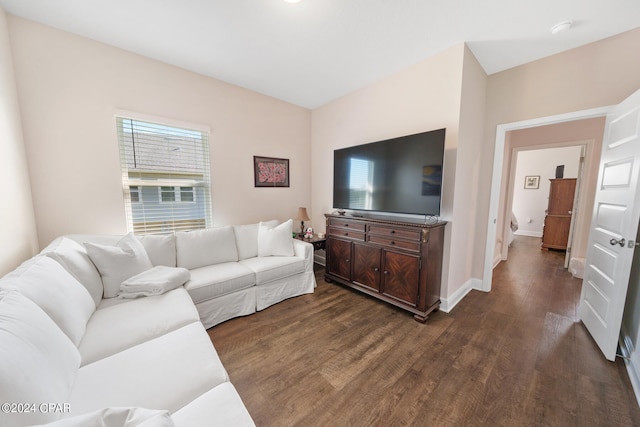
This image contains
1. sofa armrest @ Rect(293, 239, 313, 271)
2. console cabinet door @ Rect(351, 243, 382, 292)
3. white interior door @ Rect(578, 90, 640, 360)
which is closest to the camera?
white interior door @ Rect(578, 90, 640, 360)

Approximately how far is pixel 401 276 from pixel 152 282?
2.25 metres

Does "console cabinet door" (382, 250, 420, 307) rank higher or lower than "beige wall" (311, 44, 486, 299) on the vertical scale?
lower

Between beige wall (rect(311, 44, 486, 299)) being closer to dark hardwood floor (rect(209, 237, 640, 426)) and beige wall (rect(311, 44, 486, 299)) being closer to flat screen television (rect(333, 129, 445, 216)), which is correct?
flat screen television (rect(333, 129, 445, 216))

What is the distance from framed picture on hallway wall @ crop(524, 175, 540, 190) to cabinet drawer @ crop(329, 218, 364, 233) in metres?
6.21

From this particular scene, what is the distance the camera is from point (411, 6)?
5.48ft

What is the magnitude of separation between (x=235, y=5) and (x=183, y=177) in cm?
181

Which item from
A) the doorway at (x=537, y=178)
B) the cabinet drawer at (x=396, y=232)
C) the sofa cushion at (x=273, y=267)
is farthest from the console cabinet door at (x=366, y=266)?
the doorway at (x=537, y=178)

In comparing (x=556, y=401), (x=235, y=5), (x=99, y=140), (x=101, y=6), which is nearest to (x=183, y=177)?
(x=99, y=140)

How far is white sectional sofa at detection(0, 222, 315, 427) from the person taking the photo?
0.74 meters

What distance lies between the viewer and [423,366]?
1.65 m

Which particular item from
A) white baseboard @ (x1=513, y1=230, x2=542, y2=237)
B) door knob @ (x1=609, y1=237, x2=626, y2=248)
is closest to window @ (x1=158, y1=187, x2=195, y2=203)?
door knob @ (x1=609, y1=237, x2=626, y2=248)

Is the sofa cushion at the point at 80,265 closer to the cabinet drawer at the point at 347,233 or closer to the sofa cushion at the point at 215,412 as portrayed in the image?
the sofa cushion at the point at 215,412

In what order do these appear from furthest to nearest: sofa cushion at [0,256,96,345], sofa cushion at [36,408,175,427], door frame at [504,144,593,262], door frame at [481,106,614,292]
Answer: door frame at [504,144,593,262] < door frame at [481,106,614,292] < sofa cushion at [0,256,96,345] < sofa cushion at [36,408,175,427]

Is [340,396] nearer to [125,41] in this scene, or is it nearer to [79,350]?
[79,350]
